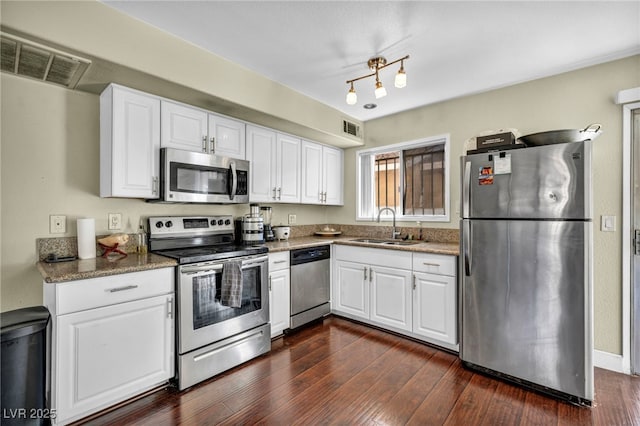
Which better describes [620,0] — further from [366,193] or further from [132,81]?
[132,81]

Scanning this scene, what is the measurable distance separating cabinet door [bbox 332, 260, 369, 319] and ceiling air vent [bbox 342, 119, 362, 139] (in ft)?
5.39

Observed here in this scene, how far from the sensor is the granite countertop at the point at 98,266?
1.64m

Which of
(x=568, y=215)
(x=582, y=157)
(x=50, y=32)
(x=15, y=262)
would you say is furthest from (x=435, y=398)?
(x=50, y=32)

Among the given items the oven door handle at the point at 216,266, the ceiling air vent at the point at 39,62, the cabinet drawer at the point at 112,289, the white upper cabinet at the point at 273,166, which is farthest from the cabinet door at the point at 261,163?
the ceiling air vent at the point at 39,62

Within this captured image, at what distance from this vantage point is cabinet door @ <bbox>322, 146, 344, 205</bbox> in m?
3.96

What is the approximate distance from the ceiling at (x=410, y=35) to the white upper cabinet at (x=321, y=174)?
43.4 inches

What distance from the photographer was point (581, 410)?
1853 millimetres

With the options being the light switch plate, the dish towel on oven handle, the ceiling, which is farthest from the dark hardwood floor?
the ceiling

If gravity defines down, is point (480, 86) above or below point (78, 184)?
above

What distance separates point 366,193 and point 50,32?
11.0ft

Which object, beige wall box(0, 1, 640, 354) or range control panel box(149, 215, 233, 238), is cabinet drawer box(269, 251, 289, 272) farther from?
beige wall box(0, 1, 640, 354)

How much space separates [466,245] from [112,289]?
250 cm

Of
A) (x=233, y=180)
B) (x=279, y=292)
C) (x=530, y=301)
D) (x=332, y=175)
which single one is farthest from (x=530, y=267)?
(x=332, y=175)

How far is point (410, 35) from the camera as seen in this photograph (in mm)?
2080
